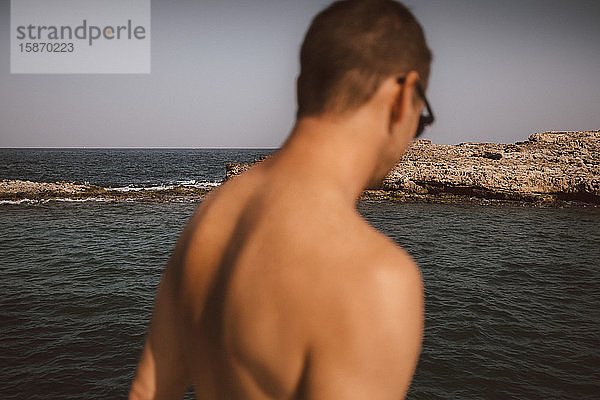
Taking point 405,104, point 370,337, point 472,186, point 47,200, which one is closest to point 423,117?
point 405,104

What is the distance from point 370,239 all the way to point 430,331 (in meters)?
12.2

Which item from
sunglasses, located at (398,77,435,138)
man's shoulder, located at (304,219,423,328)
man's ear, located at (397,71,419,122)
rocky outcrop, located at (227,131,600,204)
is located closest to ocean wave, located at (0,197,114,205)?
rocky outcrop, located at (227,131,600,204)

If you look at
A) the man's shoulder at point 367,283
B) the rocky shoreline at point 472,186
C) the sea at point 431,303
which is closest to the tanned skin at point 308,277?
the man's shoulder at point 367,283

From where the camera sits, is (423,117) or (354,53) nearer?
(354,53)

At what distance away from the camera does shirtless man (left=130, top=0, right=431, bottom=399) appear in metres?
0.92

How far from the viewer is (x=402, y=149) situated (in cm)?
130

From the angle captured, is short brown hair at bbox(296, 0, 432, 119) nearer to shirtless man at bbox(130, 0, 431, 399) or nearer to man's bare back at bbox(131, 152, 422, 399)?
shirtless man at bbox(130, 0, 431, 399)

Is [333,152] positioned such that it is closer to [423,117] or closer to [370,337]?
[423,117]

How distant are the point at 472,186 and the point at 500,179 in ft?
7.96

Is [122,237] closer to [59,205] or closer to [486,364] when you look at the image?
[59,205]

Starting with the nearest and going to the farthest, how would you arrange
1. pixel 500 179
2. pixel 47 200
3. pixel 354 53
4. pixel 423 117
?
pixel 354 53, pixel 423 117, pixel 47 200, pixel 500 179

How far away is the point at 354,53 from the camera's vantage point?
1.07m

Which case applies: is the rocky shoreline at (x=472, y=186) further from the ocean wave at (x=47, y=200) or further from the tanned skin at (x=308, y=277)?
the tanned skin at (x=308, y=277)

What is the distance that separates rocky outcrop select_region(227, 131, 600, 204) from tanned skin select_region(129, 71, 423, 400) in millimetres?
33097
